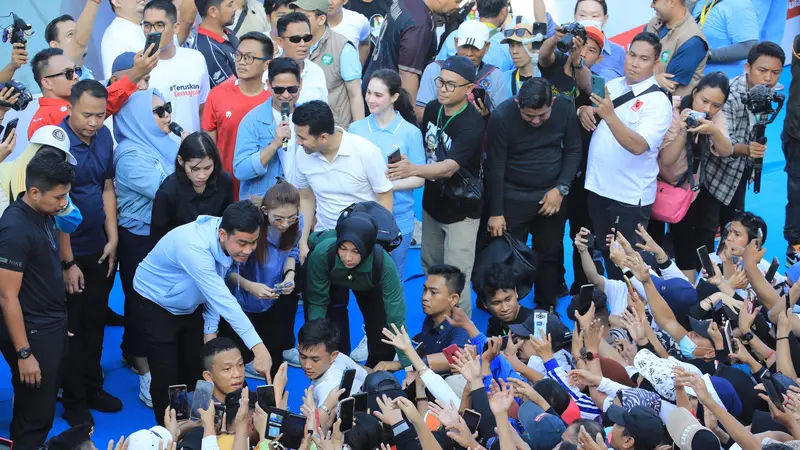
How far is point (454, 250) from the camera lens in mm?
5957

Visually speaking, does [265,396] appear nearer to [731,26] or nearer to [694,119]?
[694,119]

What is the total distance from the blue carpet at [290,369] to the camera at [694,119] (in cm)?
149

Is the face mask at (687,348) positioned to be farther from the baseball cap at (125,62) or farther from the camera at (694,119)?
the baseball cap at (125,62)

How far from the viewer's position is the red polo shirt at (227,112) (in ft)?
18.9

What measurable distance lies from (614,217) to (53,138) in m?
3.28

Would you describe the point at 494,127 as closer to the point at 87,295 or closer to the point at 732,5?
the point at 87,295

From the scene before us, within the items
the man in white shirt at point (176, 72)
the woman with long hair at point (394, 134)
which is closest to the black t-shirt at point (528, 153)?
the woman with long hair at point (394, 134)

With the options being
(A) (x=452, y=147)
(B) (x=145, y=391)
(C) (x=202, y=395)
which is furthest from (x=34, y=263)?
(A) (x=452, y=147)

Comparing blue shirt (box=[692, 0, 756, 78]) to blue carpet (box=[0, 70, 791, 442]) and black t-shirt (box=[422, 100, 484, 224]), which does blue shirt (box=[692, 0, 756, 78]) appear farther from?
black t-shirt (box=[422, 100, 484, 224])

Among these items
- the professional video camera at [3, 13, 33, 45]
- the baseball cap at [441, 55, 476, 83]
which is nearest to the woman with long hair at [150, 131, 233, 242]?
the professional video camera at [3, 13, 33, 45]

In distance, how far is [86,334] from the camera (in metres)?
5.19

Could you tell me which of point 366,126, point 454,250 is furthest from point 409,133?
point 454,250

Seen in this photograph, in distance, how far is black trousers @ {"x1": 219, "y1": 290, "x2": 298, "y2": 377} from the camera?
215 inches

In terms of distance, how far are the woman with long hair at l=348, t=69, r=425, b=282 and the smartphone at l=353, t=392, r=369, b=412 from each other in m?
1.69
